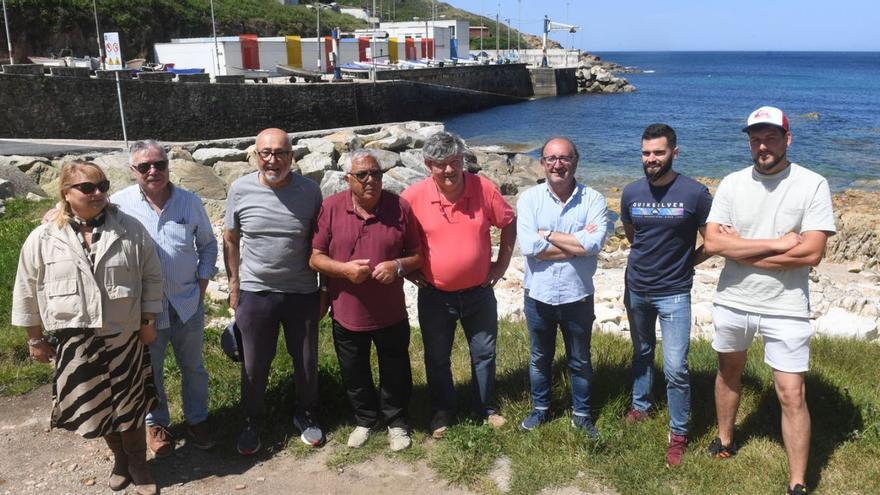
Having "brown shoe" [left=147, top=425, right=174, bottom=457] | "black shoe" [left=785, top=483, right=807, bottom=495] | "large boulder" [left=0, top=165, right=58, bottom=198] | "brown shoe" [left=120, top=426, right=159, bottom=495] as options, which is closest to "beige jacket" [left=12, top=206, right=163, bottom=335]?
"brown shoe" [left=120, top=426, right=159, bottom=495]

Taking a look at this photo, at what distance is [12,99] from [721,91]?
6301 cm

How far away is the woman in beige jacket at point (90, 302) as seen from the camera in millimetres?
3361

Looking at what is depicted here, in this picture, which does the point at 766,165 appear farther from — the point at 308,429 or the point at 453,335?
the point at 308,429

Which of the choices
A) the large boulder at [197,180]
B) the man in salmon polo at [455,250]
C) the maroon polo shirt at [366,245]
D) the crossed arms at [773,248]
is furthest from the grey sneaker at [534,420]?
the large boulder at [197,180]

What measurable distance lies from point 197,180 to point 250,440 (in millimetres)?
10366

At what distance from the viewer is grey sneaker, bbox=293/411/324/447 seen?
423 cm

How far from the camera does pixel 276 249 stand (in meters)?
3.93

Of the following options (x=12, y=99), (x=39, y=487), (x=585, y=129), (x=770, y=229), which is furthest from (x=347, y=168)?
(x=585, y=129)

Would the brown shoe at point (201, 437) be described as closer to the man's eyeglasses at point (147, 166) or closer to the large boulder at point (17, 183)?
the man's eyeglasses at point (147, 166)

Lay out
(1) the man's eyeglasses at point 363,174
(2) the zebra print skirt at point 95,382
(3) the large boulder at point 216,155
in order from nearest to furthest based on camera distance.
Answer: (2) the zebra print skirt at point 95,382, (1) the man's eyeglasses at point 363,174, (3) the large boulder at point 216,155

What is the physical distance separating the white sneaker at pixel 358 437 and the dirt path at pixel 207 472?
0.43 ft

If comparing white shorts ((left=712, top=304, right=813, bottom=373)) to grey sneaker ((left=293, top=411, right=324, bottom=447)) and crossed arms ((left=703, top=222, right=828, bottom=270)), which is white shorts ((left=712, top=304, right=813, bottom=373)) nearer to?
crossed arms ((left=703, top=222, right=828, bottom=270))

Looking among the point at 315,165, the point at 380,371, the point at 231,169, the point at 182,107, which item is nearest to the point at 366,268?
the point at 380,371

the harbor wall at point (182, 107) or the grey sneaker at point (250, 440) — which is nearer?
the grey sneaker at point (250, 440)
